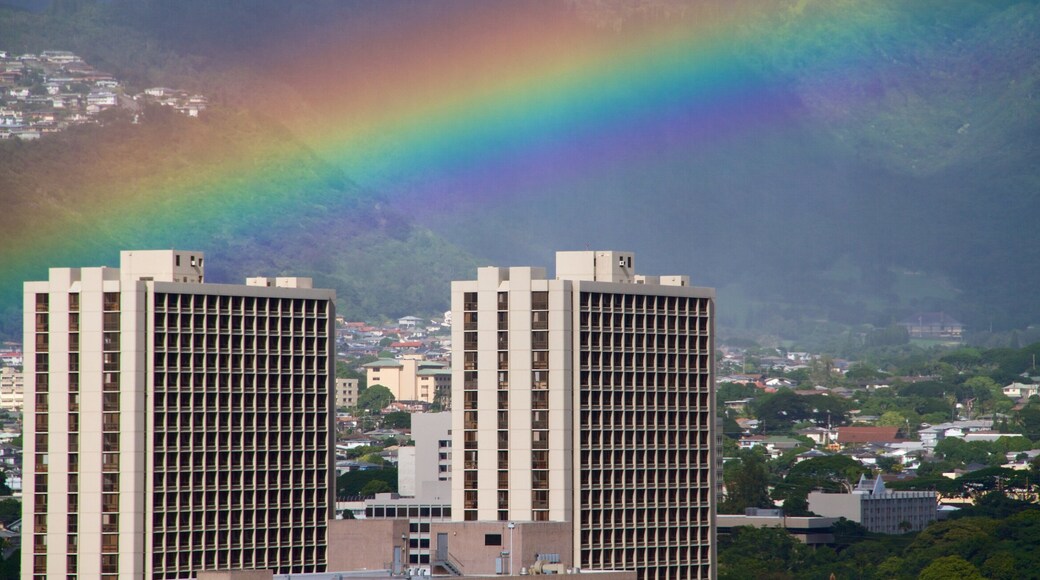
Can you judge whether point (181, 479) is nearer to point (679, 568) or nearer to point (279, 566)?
point (279, 566)

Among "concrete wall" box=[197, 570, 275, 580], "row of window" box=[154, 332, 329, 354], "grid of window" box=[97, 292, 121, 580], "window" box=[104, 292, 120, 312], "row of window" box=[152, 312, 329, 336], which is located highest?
"window" box=[104, 292, 120, 312]

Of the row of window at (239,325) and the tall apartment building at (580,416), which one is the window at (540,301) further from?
the row of window at (239,325)

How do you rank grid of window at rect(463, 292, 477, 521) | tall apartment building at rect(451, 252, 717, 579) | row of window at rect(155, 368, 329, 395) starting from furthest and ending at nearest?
row of window at rect(155, 368, 329, 395), grid of window at rect(463, 292, 477, 521), tall apartment building at rect(451, 252, 717, 579)

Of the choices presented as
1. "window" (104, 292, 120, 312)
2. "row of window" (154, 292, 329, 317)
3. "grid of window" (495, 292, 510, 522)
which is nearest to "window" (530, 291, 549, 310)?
"grid of window" (495, 292, 510, 522)

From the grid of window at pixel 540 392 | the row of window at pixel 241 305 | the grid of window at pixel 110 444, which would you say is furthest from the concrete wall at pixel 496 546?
the row of window at pixel 241 305

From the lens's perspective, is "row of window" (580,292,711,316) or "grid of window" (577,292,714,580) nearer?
"grid of window" (577,292,714,580)

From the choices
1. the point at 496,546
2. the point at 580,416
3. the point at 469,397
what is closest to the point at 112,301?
the point at 469,397

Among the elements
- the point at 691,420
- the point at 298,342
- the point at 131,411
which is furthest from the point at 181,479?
the point at 691,420

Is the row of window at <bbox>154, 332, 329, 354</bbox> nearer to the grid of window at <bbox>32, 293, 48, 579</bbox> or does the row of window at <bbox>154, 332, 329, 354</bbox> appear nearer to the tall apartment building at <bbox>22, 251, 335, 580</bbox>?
the tall apartment building at <bbox>22, 251, 335, 580</bbox>
